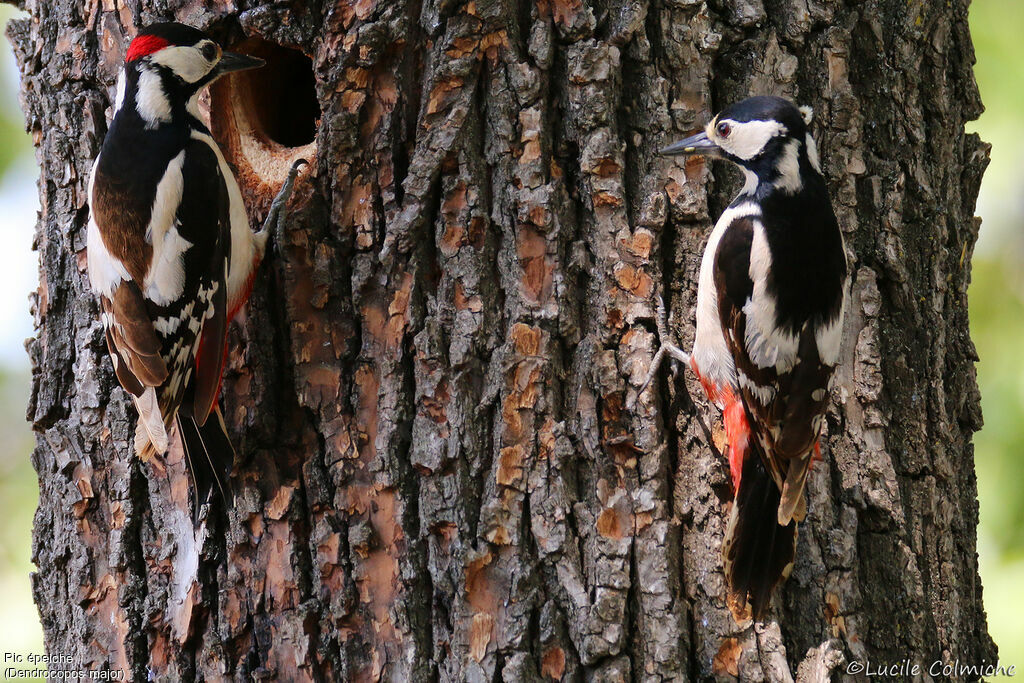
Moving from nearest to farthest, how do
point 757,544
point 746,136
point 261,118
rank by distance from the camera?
point 757,544
point 746,136
point 261,118

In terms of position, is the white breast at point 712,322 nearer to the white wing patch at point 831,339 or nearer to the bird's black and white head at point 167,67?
the white wing patch at point 831,339

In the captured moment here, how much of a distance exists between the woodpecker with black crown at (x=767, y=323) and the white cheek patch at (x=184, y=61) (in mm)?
1240

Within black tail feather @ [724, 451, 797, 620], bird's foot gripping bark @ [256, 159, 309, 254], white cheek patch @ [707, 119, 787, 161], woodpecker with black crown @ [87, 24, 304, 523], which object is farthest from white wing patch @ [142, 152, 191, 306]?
black tail feather @ [724, 451, 797, 620]

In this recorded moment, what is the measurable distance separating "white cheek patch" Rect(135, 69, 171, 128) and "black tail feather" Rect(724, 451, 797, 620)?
5.81 feet

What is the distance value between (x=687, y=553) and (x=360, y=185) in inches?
45.7

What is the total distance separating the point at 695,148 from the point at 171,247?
1.41 meters

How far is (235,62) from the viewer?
2.61m

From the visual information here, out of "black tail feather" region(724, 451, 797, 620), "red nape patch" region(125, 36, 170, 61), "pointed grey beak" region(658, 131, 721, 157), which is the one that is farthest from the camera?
"red nape patch" region(125, 36, 170, 61)

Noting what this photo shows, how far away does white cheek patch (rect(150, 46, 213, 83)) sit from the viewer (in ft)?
8.25

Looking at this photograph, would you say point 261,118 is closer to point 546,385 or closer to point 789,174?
point 546,385

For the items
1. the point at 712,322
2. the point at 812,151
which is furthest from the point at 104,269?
the point at 812,151

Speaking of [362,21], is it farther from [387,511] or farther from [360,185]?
[387,511]

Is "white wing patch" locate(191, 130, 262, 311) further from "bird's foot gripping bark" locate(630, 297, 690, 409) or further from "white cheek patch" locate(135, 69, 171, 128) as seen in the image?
"bird's foot gripping bark" locate(630, 297, 690, 409)

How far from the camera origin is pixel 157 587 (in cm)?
246
